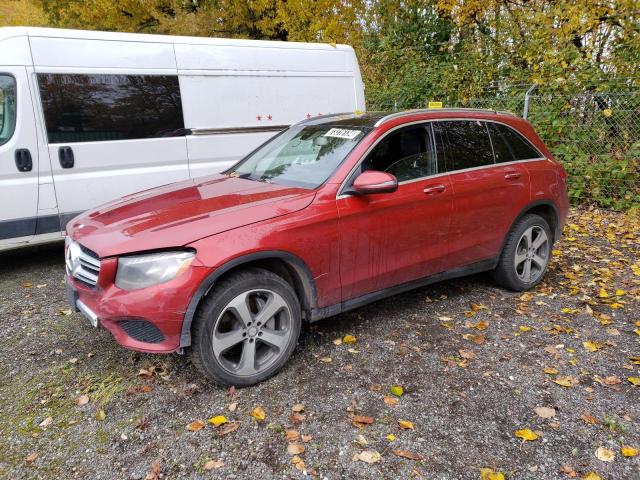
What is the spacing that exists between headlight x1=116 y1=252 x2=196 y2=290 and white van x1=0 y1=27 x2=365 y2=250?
314cm

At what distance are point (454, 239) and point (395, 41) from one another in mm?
9238

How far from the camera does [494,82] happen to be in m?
9.18

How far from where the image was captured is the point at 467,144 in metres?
4.04

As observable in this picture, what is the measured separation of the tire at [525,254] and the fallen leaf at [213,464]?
3.01 metres

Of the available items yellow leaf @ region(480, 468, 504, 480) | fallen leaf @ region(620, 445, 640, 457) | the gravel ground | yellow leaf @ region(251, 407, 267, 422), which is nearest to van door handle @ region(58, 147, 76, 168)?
the gravel ground

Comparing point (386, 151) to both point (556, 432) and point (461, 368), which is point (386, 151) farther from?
point (556, 432)

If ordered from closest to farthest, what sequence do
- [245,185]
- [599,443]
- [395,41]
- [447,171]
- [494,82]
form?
1. [599,443]
2. [245,185]
3. [447,171]
4. [494,82]
5. [395,41]

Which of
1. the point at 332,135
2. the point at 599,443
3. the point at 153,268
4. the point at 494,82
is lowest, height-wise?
the point at 599,443

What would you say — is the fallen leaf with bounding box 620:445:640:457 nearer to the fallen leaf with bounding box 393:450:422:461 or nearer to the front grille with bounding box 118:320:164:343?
the fallen leaf with bounding box 393:450:422:461

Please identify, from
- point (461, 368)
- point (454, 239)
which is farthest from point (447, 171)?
point (461, 368)

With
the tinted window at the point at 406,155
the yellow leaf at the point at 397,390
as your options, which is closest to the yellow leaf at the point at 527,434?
the yellow leaf at the point at 397,390

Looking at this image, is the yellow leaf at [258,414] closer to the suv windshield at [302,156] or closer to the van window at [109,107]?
the suv windshield at [302,156]

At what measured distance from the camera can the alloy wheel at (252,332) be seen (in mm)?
2908

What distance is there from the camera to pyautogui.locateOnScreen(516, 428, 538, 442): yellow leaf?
259 cm
